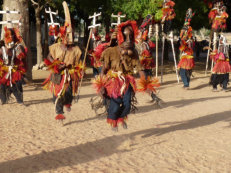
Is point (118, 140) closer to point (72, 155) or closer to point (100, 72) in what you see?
point (72, 155)

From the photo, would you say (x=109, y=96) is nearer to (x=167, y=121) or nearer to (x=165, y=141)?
(x=165, y=141)

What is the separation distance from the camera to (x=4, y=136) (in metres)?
5.68

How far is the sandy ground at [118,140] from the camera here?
4.40 meters

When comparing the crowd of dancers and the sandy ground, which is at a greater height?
the crowd of dancers

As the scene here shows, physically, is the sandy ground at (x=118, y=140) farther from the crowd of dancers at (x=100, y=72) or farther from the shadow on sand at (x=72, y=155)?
the crowd of dancers at (x=100, y=72)

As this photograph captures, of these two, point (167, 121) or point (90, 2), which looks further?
point (90, 2)

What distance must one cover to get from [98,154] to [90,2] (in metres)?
12.6

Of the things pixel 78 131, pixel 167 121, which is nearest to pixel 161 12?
pixel 167 121

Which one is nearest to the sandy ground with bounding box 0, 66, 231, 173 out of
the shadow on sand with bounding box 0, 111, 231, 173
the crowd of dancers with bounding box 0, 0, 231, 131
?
the shadow on sand with bounding box 0, 111, 231, 173

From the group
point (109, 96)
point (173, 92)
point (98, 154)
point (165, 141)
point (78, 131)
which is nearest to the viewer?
point (98, 154)

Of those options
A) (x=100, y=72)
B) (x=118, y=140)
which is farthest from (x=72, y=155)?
(x=100, y=72)

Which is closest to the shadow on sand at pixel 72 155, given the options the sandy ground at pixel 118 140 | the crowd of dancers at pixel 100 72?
the sandy ground at pixel 118 140

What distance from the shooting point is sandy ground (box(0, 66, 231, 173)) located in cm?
440

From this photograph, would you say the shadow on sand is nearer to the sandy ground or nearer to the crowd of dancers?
the sandy ground
